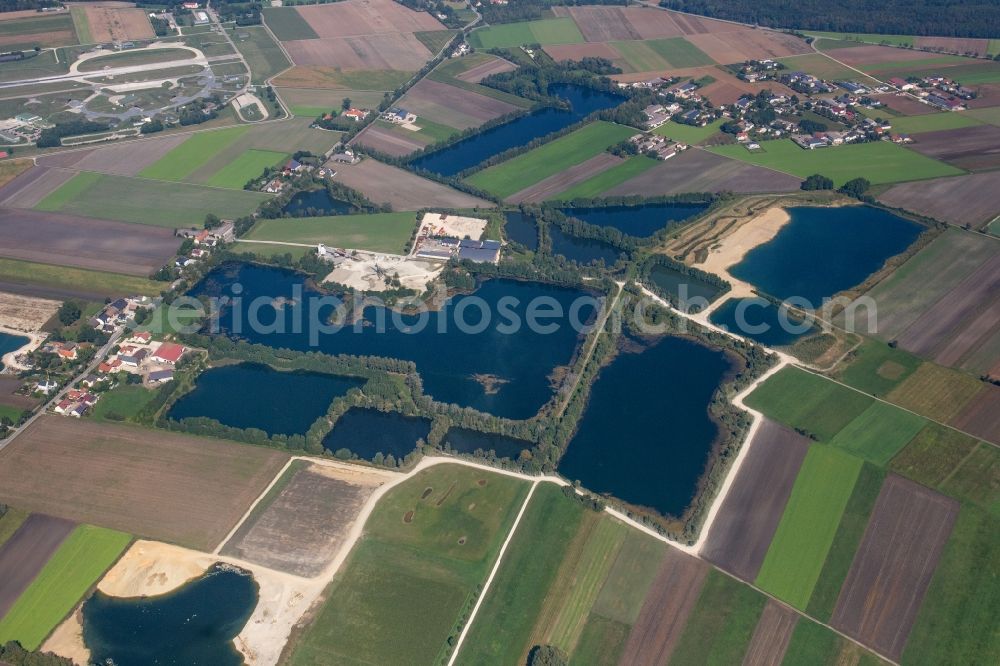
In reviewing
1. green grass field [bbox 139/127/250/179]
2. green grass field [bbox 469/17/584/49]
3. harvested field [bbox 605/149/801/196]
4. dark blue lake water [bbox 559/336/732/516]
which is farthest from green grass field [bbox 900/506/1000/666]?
green grass field [bbox 469/17/584/49]

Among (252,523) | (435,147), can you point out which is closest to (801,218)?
(435,147)

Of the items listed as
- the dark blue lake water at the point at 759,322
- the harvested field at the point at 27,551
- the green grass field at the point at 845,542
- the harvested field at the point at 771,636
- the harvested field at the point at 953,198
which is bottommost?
the harvested field at the point at 953,198

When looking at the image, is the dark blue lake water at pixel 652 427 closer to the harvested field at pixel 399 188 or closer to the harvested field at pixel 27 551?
the harvested field at pixel 399 188

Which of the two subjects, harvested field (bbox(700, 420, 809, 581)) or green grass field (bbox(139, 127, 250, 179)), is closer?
harvested field (bbox(700, 420, 809, 581))

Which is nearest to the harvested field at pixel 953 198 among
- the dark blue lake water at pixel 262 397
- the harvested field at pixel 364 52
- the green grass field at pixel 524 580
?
the green grass field at pixel 524 580

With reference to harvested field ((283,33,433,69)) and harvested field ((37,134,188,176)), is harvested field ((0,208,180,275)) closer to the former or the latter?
harvested field ((37,134,188,176))

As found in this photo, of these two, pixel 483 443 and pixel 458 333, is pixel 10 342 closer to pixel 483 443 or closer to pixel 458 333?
pixel 458 333

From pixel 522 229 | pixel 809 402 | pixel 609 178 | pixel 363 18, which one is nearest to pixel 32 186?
pixel 522 229
